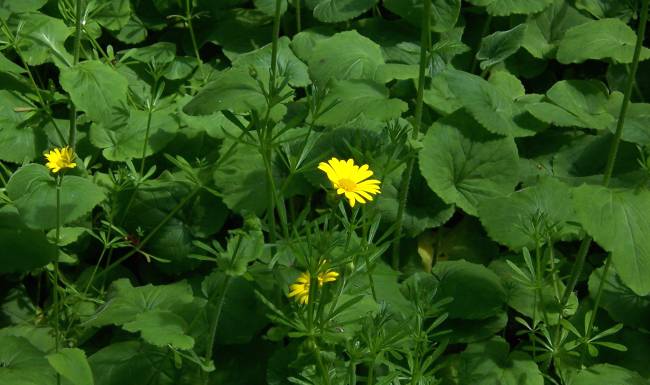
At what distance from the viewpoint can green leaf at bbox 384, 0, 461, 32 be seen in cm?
283

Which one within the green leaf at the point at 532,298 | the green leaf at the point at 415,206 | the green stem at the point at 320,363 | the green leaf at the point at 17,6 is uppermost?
→ the green leaf at the point at 17,6

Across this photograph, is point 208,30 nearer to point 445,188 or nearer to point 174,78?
point 174,78

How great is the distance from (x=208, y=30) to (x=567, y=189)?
1.52 metres

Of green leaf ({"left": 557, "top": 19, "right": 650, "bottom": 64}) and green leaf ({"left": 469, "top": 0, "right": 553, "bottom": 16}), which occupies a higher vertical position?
green leaf ({"left": 469, "top": 0, "right": 553, "bottom": 16})

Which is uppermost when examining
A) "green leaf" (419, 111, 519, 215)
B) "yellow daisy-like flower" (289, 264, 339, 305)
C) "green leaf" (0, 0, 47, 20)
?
"green leaf" (0, 0, 47, 20)

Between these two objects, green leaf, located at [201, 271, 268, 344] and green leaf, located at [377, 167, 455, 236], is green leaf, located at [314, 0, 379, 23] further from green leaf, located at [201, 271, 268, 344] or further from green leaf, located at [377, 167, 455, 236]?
green leaf, located at [201, 271, 268, 344]

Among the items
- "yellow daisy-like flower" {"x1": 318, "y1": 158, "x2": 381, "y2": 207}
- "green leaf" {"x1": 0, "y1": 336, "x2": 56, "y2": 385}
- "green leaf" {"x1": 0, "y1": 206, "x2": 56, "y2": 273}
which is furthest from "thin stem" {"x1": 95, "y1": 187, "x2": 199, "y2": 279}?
"yellow daisy-like flower" {"x1": 318, "y1": 158, "x2": 381, "y2": 207}

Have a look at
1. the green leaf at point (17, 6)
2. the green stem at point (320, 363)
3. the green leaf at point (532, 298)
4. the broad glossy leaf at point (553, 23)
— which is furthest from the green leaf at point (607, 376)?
the green leaf at point (17, 6)

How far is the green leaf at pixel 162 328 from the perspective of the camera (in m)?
1.77

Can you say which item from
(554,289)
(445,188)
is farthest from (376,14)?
(554,289)

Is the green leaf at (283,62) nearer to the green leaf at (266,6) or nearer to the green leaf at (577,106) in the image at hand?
the green leaf at (266,6)

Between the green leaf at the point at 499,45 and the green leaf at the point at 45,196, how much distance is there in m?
1.39

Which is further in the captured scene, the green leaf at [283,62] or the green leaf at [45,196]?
the green leaf at [283,62]

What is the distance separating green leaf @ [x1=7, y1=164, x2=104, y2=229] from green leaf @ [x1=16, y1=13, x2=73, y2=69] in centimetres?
49
